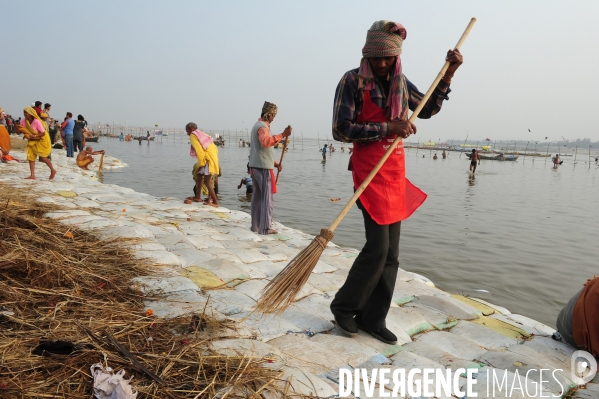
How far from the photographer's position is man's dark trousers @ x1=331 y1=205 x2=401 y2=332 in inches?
93.3

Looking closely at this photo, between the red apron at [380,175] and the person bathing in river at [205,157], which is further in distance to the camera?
the person bathing in river at [205,157]

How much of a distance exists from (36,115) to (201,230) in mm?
4911

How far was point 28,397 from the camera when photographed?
1496 millimetres

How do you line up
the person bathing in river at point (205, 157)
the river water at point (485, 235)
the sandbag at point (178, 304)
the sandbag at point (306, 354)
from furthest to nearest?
the person bathing in river at point (205, 157)
the river water at point (485, 235)
the sandbag at point (178, 304)
the sandbag at point (306, 354)

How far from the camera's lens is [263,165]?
5215mm

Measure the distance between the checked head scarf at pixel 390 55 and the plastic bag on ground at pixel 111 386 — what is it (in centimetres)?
181

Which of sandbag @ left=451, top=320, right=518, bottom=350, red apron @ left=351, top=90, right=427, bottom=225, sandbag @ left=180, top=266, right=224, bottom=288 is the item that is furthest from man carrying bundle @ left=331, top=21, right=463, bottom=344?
sandbag @ left=180, top=266, right=224, bottom=288

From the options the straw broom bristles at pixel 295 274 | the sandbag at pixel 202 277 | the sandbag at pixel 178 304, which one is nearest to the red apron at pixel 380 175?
the straw broom bristles at pixel 295 274

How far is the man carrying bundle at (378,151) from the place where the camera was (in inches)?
90.2

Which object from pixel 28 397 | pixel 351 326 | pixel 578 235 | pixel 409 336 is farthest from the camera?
pixel 578 235

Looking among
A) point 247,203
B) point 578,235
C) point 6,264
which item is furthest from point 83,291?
point 578,235

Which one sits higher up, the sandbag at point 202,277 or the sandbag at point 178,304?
the sandbag at point 178,304

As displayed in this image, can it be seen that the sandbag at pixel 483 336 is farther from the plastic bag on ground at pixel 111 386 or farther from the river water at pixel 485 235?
the plastic bag on ground at pixel 111 386

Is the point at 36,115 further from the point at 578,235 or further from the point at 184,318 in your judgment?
the point at 578,235
